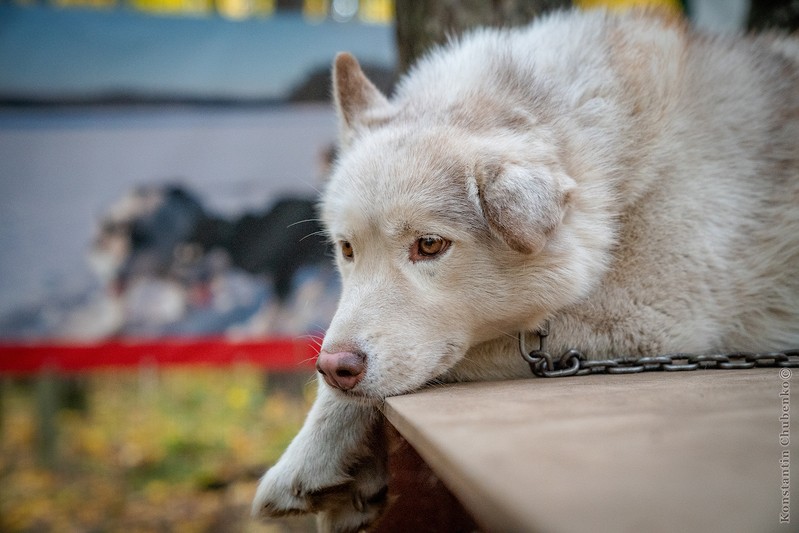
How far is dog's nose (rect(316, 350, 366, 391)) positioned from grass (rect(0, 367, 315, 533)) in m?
3.62

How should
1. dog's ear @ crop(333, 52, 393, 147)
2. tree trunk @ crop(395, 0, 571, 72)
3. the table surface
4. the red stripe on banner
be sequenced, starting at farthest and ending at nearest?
the red stripe on banner
tree trunk @ crop(395, 0, 571, 72)
dog's ear @ crop(333, 52, 393, 147)
the table surface

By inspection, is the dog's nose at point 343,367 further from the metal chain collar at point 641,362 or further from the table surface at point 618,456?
the metal chain collar at point 641,362

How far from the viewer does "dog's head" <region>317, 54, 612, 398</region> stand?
2199mm

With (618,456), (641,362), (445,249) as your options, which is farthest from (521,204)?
(618,456)

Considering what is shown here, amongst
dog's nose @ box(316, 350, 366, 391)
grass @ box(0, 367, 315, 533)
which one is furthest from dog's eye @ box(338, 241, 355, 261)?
grass @ box(0, 367, 315, 533)

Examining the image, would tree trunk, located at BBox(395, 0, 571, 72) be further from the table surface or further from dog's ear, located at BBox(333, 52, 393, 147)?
the table surface

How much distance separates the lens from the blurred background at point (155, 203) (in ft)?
16.1

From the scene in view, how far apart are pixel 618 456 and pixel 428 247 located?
50.6 inches

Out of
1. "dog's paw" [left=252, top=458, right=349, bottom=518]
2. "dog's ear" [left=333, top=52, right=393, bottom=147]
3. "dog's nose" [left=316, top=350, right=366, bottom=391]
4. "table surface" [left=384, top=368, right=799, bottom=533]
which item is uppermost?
"dog's ear" [left=333, top=52, right=393, bottom=147]

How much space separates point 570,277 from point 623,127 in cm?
69

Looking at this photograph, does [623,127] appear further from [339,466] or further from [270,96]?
[270,96]

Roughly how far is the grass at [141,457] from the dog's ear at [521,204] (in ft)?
12.4

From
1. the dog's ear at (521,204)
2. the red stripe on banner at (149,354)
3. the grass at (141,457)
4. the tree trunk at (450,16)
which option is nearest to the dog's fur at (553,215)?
the dog's ear at (521,204)

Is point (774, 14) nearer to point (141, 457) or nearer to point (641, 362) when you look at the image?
point (641, 362)
